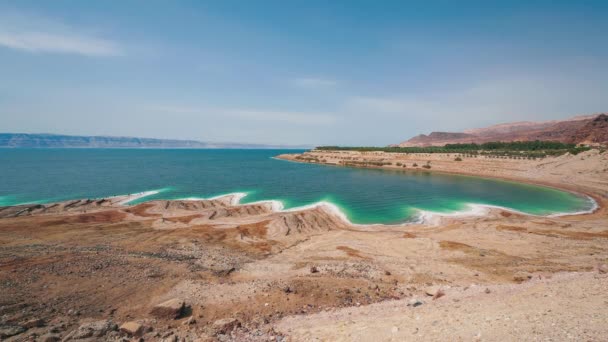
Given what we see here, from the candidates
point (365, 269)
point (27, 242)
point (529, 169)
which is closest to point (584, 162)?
point (529, 169)

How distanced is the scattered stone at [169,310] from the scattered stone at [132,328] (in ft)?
3.66

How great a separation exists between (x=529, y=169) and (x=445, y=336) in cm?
8150

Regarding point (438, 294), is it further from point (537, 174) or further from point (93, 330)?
point (537, 174)

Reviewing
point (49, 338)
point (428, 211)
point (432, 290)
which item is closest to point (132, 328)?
point (49, 338)

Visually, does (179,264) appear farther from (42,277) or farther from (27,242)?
(27,242)

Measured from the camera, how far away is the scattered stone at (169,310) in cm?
1095

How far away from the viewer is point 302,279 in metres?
14.8

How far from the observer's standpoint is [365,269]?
16.7 metres

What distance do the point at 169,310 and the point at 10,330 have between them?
5057mm

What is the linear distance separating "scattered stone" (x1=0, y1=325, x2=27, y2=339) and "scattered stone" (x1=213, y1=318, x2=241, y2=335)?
262 inches

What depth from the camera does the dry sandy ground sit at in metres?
9.52

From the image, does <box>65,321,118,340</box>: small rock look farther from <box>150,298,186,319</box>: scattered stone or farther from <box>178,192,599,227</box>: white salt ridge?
<box>178,192,599,227</box>: white salt ridge

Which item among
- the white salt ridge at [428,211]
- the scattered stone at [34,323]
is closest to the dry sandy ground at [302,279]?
the scattered stone at [34,323]

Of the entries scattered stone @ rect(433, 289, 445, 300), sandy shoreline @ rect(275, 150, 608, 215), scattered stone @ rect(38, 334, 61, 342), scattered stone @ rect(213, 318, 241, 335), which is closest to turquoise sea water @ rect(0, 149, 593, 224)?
sandy shoreline @ rect(275, 150, 608, 215)
